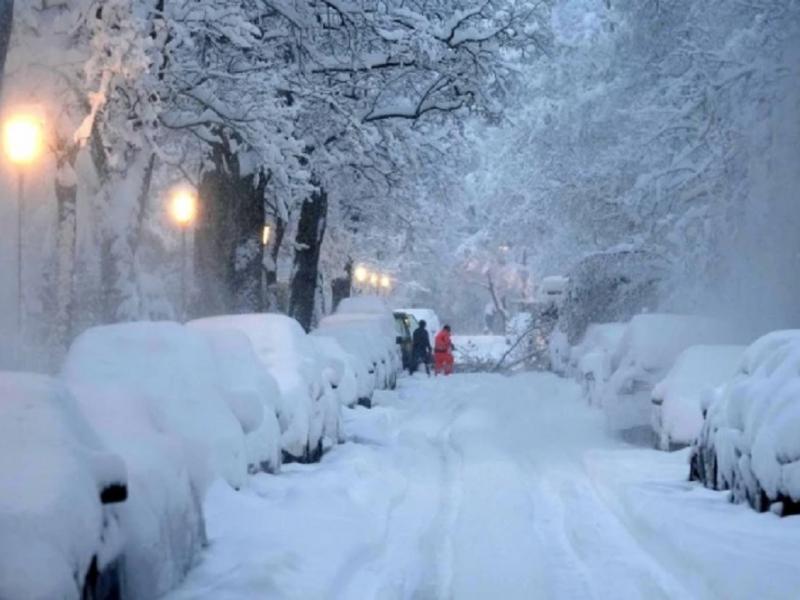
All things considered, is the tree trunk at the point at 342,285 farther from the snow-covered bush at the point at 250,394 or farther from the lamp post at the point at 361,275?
the snow-covered bush at the point at 250,394

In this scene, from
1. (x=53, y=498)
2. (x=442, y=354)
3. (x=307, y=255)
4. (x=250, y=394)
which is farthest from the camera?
(x=442, y=354)

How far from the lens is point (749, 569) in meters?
8.84

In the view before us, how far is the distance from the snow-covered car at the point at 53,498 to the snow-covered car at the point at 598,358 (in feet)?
52.4

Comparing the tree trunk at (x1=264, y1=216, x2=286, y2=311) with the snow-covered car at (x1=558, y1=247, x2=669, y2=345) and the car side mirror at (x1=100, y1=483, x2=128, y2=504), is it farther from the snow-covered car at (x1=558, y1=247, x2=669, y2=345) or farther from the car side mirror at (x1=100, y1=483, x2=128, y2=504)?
the car side mirror at (x1=100, y1=483, x2=128, y2=504)

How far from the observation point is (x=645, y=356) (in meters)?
19.8

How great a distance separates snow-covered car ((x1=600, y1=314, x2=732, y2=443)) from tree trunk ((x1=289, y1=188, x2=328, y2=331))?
40.5 feet

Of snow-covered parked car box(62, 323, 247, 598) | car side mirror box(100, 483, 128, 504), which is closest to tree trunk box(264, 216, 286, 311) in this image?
snow-covered parked car box(62, 323, 247, 598)

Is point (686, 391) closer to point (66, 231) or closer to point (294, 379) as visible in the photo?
point (294, 379)

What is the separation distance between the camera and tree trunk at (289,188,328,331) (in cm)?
3206

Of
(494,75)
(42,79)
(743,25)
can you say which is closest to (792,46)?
(743,25)

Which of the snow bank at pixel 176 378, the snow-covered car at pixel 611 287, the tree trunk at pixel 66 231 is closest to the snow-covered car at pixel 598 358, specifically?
the snow-covered car at pixel 611 287

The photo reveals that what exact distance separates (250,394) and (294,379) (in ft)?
10.6

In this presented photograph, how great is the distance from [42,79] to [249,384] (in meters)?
8.49

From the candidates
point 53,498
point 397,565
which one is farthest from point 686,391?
point 53,498
